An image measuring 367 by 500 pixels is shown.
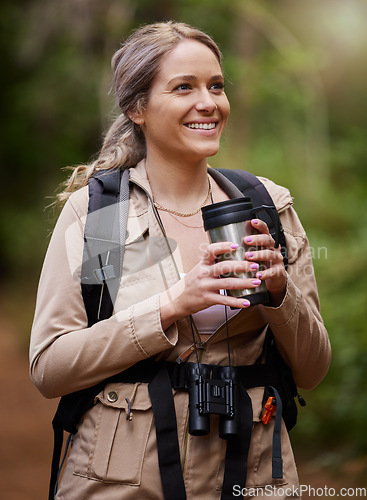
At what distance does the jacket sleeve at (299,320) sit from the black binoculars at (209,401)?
266 mm

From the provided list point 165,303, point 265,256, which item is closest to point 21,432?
point 165,303

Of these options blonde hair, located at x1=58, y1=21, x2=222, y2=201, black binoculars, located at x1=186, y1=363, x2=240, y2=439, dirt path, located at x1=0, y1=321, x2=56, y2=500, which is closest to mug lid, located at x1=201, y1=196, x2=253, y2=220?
black binoculars, located at x1=186, y1=363, x2=240, y2=439

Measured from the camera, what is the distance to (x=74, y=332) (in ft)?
7.66

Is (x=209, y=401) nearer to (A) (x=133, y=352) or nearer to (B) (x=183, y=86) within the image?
(A) (x=133, y=352)

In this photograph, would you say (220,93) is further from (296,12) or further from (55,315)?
(296,12)

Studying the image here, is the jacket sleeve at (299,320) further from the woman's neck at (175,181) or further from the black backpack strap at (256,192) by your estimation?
the woman's neck at (175,181)

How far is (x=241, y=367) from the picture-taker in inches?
96.9

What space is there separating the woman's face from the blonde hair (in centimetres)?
4

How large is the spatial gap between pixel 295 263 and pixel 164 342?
68cm

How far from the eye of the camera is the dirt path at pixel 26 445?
5.38 metres

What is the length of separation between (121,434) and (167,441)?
0.57 feet

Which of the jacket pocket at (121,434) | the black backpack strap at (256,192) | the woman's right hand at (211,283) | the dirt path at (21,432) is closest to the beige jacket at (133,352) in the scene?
the jacket pocket at (121,434)

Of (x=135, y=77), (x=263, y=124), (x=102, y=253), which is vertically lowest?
(x=102, y=253)

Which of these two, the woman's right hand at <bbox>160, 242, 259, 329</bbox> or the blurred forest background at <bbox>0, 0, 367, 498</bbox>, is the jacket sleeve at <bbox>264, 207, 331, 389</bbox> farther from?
the blurred forest background at <bbox>0, 0, 367, 498</bbox>
